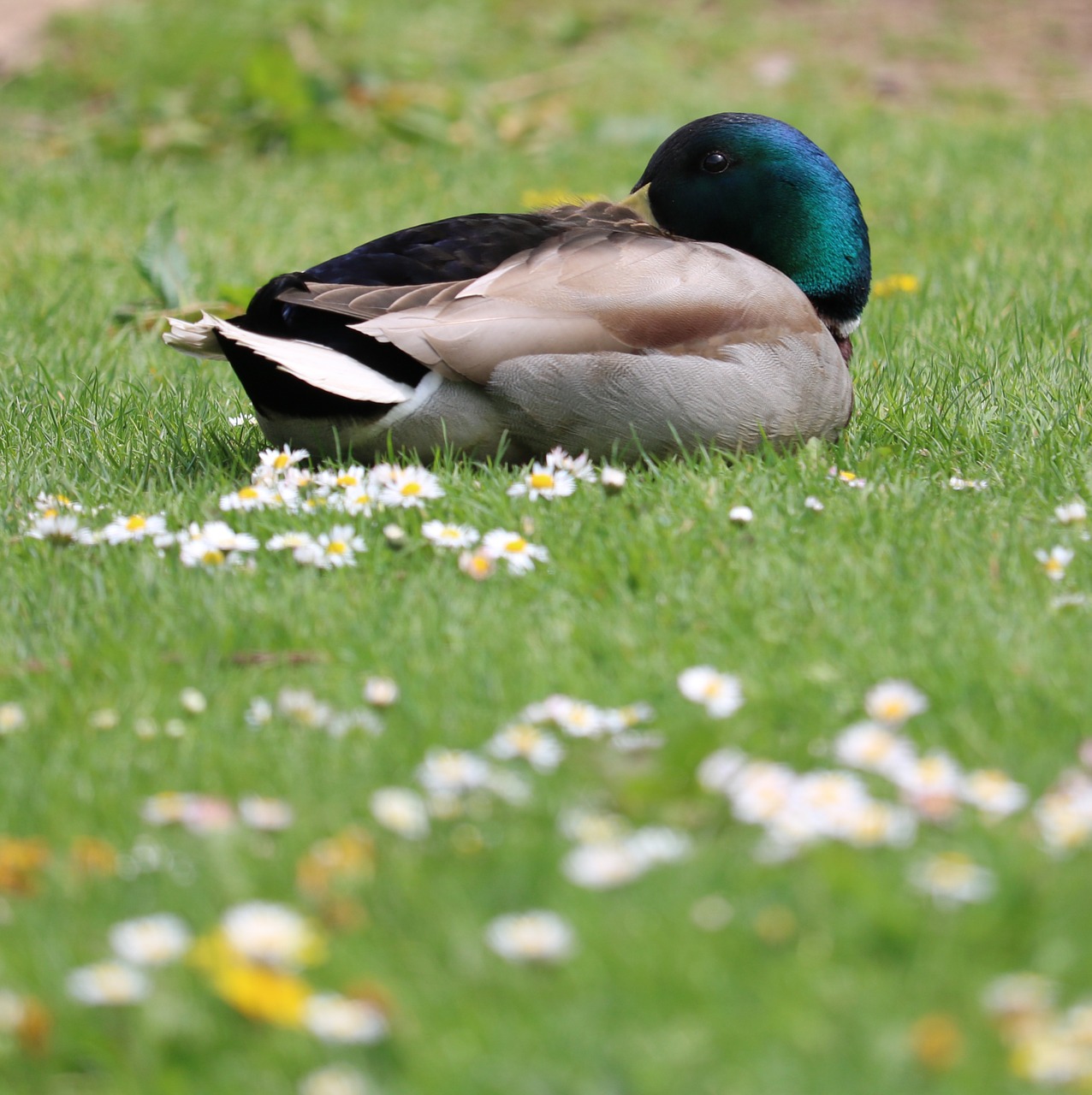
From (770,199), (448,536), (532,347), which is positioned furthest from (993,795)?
(770,199)

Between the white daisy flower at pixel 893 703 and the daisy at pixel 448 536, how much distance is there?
3.32 feet

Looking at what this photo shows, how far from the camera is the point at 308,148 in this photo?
27.3 ft

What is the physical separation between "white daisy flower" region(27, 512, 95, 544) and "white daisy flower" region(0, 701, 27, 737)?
75 cm

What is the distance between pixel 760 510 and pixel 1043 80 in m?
8.07

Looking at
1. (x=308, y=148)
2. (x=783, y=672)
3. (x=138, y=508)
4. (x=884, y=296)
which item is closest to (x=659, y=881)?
(x=783, y=672)

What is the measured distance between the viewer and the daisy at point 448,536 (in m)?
3.15

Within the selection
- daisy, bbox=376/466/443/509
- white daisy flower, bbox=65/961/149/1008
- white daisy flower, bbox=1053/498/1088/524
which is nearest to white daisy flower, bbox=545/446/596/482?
daisy, bbox=376/466/443/509

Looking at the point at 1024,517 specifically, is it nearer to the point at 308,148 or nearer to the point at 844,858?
the point at 844,858

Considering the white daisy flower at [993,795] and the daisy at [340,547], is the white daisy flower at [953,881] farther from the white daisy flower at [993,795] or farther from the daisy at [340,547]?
the daisy at [340,547]

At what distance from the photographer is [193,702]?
2539 millimetres

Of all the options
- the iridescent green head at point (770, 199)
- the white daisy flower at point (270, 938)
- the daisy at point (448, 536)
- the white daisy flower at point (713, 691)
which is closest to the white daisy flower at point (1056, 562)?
the white daisy flower at point (713, 691)

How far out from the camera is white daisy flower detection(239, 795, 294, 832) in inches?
83.0

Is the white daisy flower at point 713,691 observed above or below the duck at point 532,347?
below

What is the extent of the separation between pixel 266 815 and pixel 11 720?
1.99ft
